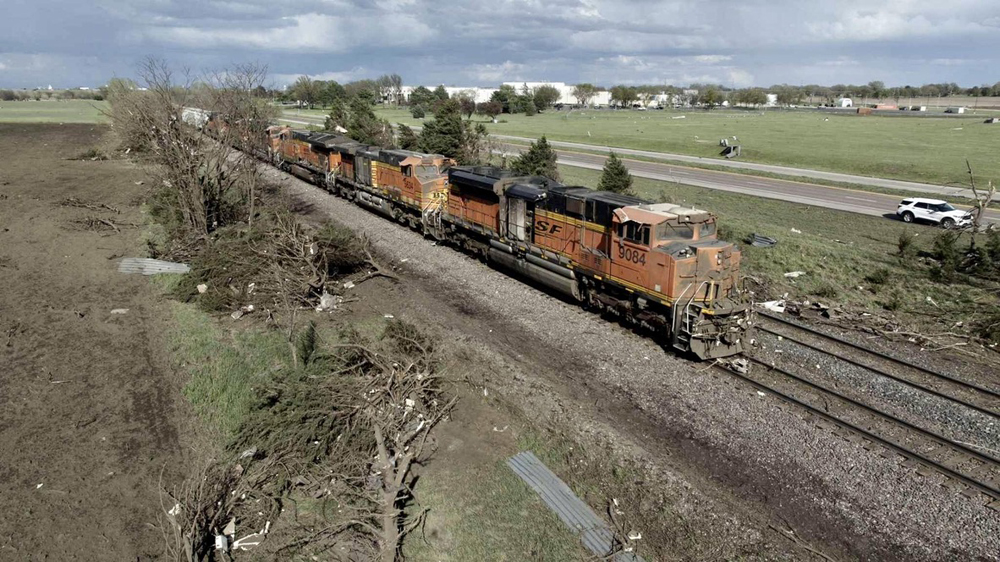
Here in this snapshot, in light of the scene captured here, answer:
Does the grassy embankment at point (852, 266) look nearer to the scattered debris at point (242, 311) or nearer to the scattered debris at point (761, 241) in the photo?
the scattered debris at point (761, 241)

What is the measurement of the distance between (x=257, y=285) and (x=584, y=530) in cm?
1339

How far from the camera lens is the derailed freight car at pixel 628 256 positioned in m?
13.3

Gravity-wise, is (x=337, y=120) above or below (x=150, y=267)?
above

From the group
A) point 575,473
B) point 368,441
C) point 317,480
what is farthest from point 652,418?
point 317,480

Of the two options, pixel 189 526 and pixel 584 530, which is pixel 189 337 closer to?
pixel 189 526

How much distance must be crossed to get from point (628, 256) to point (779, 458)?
6.08 meters

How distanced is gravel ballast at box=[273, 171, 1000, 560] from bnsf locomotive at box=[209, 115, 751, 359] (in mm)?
906

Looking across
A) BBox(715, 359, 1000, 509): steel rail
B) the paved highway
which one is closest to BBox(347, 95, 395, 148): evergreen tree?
the paved highway

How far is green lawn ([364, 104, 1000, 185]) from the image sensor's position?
49562mm

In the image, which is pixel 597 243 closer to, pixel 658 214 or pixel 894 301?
pixel 658 214

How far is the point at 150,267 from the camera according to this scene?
20516 millimetres

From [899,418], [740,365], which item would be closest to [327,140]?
[740,365]

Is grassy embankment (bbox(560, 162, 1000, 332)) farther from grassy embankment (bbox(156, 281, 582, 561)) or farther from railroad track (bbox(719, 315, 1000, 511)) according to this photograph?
grassy embankment (bbox(156, 281, 582, 561))

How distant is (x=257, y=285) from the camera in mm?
17766
